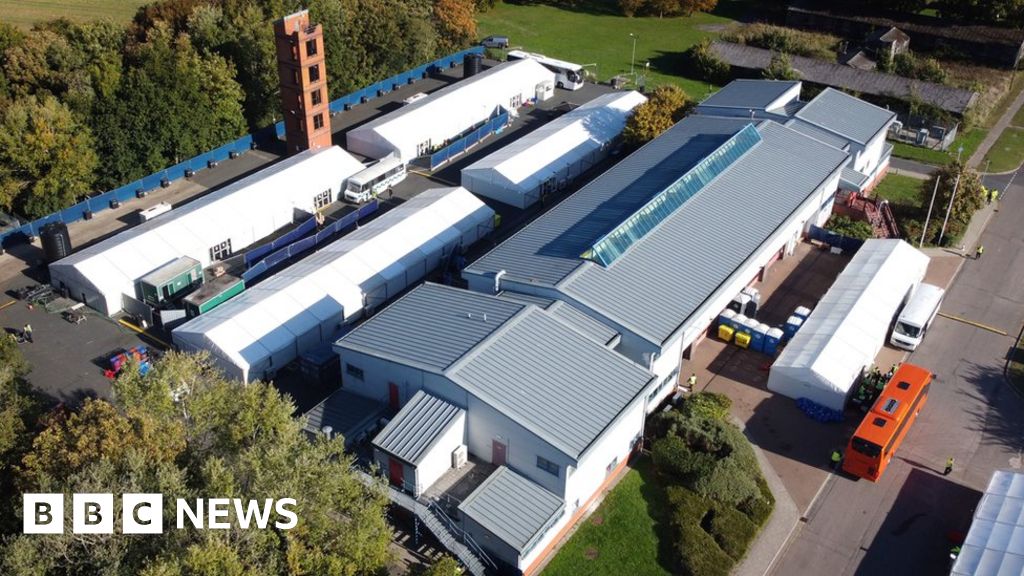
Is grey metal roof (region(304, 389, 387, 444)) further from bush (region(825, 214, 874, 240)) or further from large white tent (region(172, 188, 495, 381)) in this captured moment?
bush (region(825, 214, 874, 240))

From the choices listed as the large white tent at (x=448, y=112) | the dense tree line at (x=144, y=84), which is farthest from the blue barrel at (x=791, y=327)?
the dense tree line at (x=144, y=84)

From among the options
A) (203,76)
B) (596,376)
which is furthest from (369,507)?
(203,76)

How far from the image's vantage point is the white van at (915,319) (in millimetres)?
50344

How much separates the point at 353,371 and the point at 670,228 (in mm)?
20071

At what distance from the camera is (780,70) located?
3349 inches

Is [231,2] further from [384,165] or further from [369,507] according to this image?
[369,507]

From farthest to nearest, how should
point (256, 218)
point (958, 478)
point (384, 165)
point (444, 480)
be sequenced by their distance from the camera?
point (384, 165) → point (256, 218) → point (958, 478) → point (444, 480)

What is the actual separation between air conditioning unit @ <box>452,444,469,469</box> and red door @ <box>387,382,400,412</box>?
429cm

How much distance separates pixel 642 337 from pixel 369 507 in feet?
55.9

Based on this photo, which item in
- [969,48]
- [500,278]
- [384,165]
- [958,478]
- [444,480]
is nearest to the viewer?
[444,480]

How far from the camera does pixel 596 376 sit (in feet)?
133

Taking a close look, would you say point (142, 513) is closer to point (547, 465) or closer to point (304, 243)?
point (547, 465)

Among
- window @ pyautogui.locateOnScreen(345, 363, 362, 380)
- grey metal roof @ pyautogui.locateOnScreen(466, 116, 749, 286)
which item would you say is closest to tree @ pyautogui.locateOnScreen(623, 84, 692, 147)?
grey metal roof @ pyautogui.locateOnScreen(466, 116, 749, 286)

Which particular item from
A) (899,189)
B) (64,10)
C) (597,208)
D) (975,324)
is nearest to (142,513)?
(597,208)
